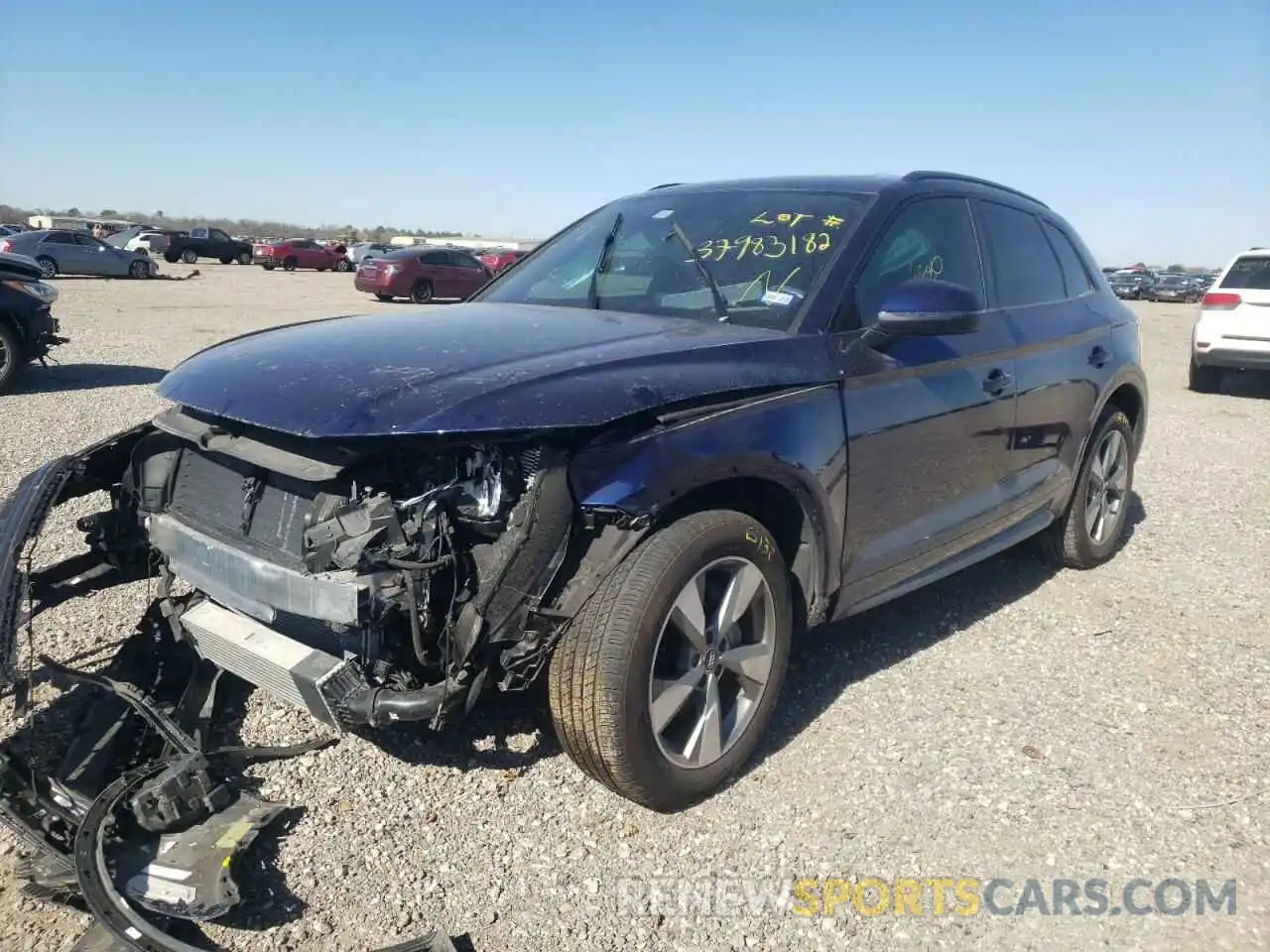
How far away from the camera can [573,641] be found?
2590 millimetres

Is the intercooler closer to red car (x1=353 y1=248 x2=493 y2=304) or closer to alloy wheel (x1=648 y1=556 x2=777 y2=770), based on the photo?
alloy wheel (x1=648 y1=556 x2=777 y2=770)

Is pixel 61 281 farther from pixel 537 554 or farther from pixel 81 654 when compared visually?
pixel 537 554

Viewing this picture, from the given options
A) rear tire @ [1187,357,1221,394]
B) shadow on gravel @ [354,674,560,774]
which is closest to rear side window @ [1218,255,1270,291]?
rear tire @ [1187,357,1221,394]

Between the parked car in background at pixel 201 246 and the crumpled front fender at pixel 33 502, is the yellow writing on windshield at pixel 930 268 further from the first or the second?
the parked car in background at pixel 201 246

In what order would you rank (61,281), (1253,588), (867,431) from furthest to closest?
1. (61,281)
2. (1253,588)
3. (867,431)

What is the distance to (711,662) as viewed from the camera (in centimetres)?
285

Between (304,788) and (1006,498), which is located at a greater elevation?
(1006,498)

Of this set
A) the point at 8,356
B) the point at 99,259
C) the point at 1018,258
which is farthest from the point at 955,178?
the point at 99,259

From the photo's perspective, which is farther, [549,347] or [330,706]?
[549,347]

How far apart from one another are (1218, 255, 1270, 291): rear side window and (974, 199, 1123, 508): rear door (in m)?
8.11

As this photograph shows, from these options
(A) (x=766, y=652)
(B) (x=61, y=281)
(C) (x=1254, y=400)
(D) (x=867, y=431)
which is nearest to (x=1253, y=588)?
(D) (x=867, y=431)

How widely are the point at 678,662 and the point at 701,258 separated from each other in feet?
5.22

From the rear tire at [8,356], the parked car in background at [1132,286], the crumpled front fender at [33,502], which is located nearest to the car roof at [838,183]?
the crumpled front fender at [33,502]

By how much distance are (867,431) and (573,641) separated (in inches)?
49.6
